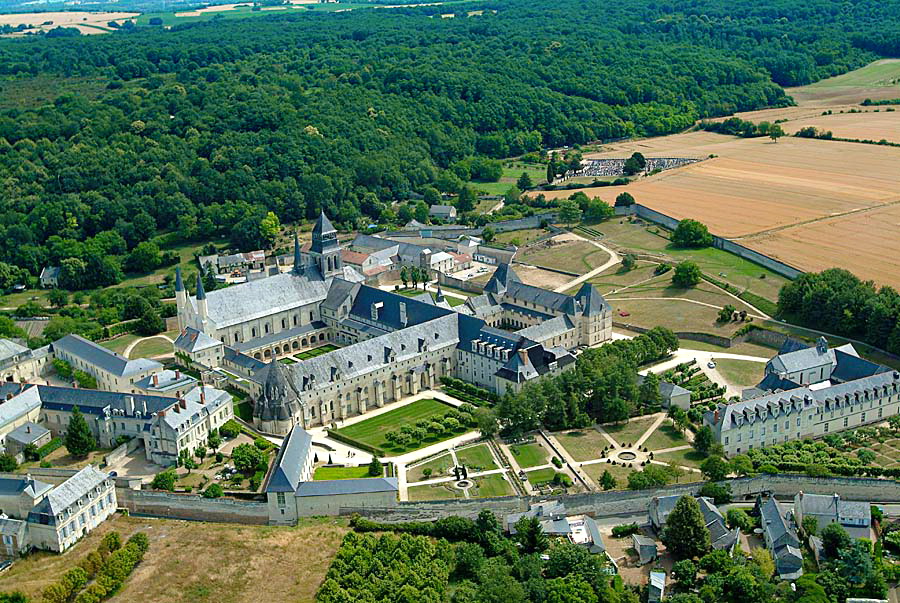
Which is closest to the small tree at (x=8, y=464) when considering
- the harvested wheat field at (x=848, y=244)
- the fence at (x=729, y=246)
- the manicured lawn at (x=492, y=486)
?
the manicured lawn at (x=492, y=486)

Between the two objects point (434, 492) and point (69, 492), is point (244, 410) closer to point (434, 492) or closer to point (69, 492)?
point (69, 492)

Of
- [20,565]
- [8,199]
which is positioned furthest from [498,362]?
[8,199]

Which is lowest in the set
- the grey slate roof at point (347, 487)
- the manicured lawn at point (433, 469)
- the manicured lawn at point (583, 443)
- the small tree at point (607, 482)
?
the manicured lawn at point (583, 443)

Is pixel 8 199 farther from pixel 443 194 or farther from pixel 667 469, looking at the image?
pixel 667 469

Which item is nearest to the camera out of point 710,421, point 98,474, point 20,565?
point 20,565

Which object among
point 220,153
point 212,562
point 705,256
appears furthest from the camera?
point 220,153

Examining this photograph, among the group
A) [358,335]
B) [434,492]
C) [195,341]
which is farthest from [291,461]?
[358,335]

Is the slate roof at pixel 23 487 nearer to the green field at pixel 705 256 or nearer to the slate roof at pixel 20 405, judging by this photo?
the slate roof at pixel 20 405
